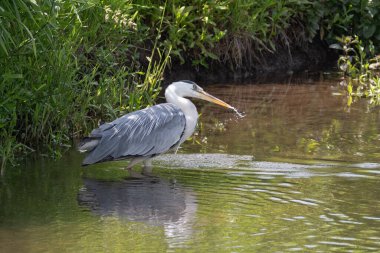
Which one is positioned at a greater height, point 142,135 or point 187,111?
point 187,111

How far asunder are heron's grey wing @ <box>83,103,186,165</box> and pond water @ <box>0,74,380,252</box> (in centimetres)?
19

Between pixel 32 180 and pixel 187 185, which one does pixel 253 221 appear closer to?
pixel 187 185

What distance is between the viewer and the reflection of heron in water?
595 cm

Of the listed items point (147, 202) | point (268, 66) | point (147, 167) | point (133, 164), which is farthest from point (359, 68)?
point (147, 202)

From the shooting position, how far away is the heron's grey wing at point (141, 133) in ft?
24.1

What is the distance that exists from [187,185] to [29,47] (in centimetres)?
162

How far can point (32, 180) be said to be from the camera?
7.04m

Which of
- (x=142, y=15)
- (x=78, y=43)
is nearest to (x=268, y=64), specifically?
(x=142, y=15)

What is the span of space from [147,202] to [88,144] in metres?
1.00

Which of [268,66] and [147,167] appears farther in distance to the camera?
[268,66]

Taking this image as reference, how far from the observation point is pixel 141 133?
754cm

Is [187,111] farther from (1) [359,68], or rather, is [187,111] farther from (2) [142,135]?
(1) [359,68]

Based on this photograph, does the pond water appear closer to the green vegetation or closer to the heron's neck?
the heron's neck

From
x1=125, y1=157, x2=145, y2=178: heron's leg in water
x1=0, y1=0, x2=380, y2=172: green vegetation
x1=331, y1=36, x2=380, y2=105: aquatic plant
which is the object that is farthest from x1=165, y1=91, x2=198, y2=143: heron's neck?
x1=331, y1=36, x2=380, y2=105: aquatic plant
